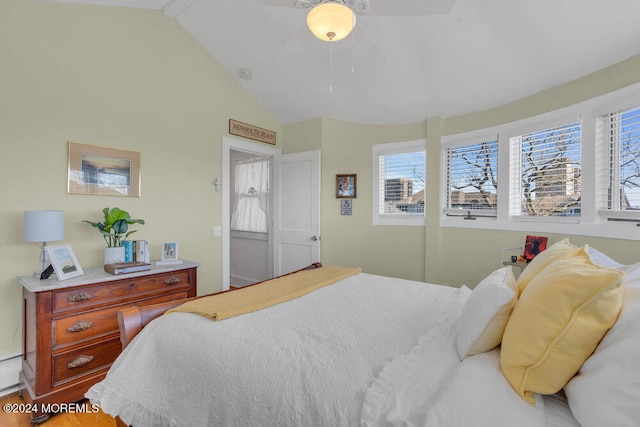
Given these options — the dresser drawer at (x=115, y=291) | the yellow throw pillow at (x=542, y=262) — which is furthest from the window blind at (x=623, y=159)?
the dresser drawer at (x=115, y=291)

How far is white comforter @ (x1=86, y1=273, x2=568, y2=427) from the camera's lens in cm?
86

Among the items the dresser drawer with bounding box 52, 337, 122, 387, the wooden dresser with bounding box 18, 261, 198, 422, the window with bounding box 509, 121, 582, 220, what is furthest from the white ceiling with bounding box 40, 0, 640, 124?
the dresser drawer with bounding box 52, 337, 122, 387

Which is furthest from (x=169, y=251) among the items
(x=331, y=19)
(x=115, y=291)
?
(x=331, y=19)

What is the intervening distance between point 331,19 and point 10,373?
10.4 ft

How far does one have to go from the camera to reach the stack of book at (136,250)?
2514 mm

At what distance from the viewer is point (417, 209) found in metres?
3.68

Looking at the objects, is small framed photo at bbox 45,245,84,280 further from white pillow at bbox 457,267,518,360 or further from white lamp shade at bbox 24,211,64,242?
white pillow at bbox 457,267,518,360

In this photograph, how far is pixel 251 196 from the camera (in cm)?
479

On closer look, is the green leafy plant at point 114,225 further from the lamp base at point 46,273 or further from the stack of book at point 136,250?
the lamp base at point 46,273

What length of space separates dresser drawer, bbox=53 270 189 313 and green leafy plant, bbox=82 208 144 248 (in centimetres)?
46

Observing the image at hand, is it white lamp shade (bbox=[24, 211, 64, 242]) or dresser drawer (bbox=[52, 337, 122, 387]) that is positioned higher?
white lamp shade (bbox=[24, 211, 64, 242])

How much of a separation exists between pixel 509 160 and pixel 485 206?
20.9 inches

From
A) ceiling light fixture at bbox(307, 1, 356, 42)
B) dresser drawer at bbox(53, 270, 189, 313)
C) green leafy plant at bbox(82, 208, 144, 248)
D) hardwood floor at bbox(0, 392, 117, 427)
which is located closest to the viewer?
ceiling light fixture at bbox(307, 1, 356, 42)

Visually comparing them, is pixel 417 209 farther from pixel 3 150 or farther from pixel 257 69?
pixel 3 150
